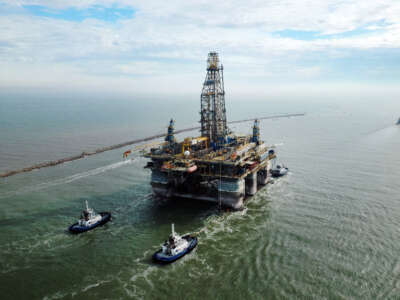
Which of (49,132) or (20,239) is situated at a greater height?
(49,132)

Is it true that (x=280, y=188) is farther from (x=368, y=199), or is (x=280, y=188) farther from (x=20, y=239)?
(x=20, y=239)

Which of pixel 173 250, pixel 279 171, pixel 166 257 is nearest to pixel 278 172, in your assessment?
pixel 279 171

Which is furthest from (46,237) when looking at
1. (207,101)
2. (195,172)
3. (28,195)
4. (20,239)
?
(207,101)

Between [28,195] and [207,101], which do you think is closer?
[28,195]

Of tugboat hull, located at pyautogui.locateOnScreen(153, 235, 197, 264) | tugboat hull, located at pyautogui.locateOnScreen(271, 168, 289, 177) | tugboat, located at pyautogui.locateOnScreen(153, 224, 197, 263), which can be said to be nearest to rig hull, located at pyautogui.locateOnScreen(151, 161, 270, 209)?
tugboat hull, located at pyautogui.locateOnScreen(271, 168, 289, 177)

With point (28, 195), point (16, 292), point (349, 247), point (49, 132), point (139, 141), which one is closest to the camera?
point (16, 292)

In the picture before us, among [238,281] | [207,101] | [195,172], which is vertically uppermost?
[207,101]

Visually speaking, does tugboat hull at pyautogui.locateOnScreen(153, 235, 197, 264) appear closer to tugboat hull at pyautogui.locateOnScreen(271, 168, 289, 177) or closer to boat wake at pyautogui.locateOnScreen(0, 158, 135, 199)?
tugboat hull at pyautogui.locateOnScreen(271, 168, 289, 177)
